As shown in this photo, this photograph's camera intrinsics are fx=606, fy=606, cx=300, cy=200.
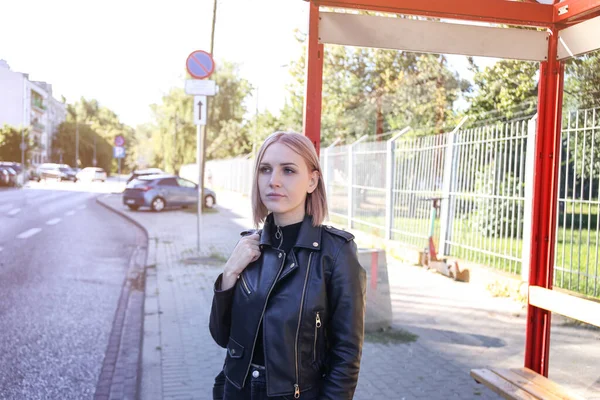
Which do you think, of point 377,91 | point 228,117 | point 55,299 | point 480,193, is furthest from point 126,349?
point 228,117

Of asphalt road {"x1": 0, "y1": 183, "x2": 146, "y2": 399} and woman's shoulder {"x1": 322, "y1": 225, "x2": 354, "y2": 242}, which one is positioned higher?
woman's shoulder {"x1": 322, "y1": 225, "x2": 354, "y2": 242}

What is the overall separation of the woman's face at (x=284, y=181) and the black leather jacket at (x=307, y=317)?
10 cm

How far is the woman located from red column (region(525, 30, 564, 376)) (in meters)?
2.22

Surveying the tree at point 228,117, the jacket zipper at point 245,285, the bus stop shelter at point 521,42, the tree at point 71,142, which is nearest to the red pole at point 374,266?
the bus stop shelter at point 521,42

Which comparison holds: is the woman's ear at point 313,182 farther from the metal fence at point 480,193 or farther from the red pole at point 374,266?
the red pole at point 374,266

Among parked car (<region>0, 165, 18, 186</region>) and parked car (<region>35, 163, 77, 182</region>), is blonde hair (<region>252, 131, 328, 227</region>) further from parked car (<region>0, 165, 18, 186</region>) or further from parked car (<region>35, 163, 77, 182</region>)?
parked car (<region>35, 163, 77, 182</region>)

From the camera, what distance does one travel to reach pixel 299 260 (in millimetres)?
2043

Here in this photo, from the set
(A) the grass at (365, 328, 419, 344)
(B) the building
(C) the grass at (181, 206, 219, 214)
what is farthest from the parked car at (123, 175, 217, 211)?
(A) the grass at (365, 328, 419, 344)

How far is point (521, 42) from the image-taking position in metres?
3.84

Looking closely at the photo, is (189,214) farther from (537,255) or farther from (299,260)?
(299,260)

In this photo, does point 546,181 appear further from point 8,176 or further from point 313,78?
point 8,176

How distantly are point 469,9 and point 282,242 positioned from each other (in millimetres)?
2344

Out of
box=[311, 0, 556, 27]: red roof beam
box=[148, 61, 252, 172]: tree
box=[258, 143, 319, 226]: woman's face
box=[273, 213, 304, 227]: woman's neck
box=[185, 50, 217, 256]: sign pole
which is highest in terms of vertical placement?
box=[148, 61, 252, 172]: tree

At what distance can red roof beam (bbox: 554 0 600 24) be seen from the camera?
11.6ft
